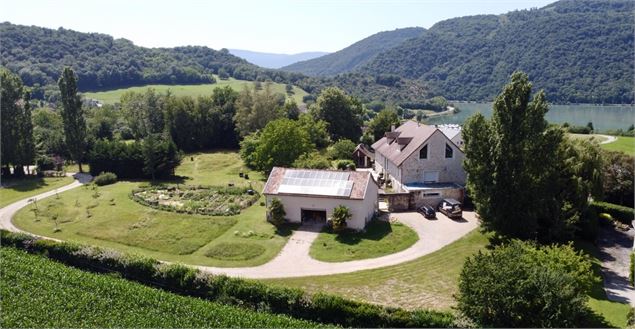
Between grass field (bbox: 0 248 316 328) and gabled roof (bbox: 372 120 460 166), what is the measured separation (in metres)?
29.2

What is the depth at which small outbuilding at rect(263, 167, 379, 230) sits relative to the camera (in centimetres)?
4016

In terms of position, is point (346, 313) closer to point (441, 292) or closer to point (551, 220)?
point (441, 292)

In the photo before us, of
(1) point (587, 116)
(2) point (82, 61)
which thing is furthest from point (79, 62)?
(1) point (587, 116)

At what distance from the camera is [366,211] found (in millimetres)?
41219

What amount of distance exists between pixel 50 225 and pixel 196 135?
4350cm

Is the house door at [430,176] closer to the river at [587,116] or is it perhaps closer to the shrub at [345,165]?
the shrub at [345,165]

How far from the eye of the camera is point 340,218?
39.2 metres

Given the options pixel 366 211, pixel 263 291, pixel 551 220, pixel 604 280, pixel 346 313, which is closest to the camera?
pixel 346 313

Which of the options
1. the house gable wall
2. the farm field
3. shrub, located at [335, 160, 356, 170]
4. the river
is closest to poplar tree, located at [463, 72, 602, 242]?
the farm field

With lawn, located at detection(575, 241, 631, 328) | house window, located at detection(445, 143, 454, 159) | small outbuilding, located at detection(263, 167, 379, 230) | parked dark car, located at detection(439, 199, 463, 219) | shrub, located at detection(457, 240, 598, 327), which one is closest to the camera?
shrub, located at detection(457, 240, 598, 327)

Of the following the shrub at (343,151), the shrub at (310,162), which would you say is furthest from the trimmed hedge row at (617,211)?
the shrub at (343,151)

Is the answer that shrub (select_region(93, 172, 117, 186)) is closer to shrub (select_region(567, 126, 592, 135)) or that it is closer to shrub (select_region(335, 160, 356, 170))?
shrub (select_region(335, 160, 356, 170))

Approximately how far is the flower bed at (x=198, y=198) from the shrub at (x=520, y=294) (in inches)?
1078

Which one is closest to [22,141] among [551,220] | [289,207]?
[289,207]
